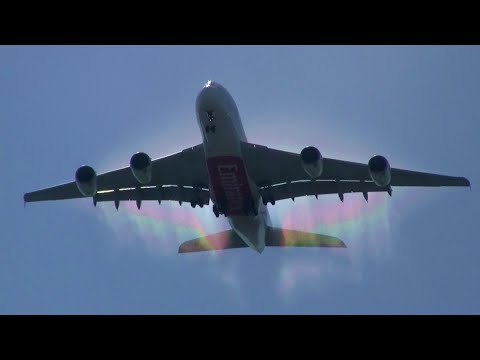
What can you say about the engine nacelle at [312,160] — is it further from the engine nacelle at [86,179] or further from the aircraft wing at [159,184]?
the engine nacelle at [86,179]

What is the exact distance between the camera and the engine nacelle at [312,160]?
3431 cm

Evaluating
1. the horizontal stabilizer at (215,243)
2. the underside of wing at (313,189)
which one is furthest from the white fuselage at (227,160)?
the horizontal stabilizer at (215,243)

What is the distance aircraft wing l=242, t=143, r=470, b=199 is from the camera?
118 ft

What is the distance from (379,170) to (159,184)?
9957mm

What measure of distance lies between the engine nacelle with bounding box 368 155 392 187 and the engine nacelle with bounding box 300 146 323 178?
6.51 ft

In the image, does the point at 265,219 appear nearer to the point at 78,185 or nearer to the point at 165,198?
the point at 165,198

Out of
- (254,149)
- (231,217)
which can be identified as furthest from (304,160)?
(231,217)

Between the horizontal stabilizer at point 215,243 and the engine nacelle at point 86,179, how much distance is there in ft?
21.2

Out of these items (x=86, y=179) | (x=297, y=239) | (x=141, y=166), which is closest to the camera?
(x=141, y=166)

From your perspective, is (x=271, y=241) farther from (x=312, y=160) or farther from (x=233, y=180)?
(x=312, y=160)

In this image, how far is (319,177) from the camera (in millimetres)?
37750

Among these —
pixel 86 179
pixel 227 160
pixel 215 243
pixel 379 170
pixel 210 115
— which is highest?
pixel 210 115

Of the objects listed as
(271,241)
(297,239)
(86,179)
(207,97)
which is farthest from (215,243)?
(207,97)

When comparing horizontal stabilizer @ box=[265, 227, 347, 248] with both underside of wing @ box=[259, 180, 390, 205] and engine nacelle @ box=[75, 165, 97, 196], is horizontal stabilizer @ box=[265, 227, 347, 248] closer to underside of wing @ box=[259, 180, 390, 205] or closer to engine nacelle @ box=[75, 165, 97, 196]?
underside of wing @ box=[259, 180, 390, 205]
